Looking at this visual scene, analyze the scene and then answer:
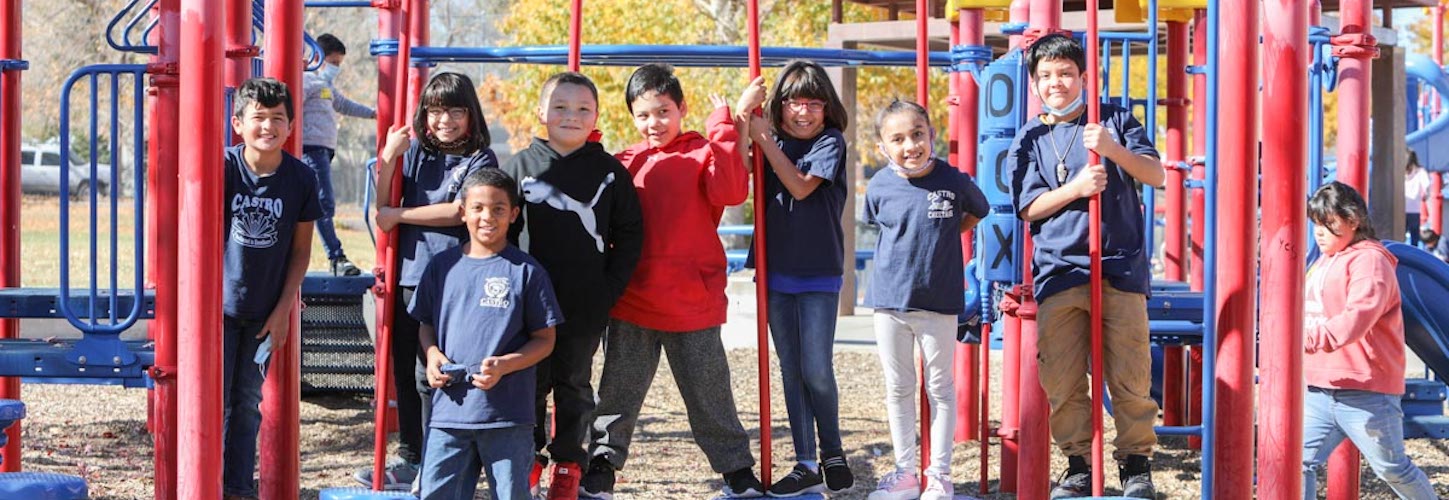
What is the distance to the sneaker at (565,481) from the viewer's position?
4914 millimetres

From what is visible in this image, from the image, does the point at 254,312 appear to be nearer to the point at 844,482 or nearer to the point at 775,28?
the point at 844,482

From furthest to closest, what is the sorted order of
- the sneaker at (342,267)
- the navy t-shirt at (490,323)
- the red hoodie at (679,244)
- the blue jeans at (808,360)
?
1. the sneaker at (342,267)
2. the blue jeans at (808,360)
3. the red hoodie at (679,244)
4. the navy t-shirt at (490,323)

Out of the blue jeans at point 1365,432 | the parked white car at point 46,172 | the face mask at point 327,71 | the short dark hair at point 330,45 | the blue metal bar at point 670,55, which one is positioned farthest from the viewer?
the parked white car at point 46,172

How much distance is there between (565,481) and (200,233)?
1.44 m

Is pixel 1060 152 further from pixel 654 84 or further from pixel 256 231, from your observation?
pixel 256 231

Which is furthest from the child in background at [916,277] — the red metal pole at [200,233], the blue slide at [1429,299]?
the red metal pole at [200,233]

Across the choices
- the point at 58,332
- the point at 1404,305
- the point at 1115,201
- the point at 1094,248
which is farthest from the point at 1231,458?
the point at 58,332

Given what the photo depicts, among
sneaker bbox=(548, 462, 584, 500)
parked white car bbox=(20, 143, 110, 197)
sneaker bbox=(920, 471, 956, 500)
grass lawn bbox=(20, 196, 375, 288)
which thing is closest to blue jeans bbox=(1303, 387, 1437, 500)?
sneaker bbox=(920, 471, 956, 500)

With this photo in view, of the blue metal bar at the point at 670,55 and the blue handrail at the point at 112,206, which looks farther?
the blue metal bar at the point at 670,55

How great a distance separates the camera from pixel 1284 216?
400 cm

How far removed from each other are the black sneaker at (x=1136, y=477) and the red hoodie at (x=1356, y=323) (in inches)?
26.8

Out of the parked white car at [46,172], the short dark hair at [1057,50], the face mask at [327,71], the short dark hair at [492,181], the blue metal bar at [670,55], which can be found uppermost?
the parked white car at [46,172]

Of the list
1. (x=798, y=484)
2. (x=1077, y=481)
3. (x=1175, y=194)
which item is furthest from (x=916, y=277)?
(x=1175, y=194)

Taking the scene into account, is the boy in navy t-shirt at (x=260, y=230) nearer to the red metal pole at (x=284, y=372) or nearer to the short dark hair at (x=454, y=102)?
the red metal pole at (x=284, y=372)
